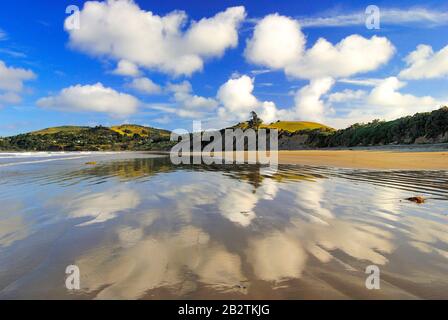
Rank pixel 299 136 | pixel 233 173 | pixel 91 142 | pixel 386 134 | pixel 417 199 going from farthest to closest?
pixel 91 142 < pixel 299 136 < pixel 386 134 < pixel 233 173 < pixel 417 199

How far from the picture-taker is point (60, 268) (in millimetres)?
3717

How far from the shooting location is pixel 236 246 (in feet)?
14.9

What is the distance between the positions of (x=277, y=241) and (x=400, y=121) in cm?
5874

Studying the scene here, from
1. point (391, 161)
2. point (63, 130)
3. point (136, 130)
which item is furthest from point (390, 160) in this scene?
point (63, 130)

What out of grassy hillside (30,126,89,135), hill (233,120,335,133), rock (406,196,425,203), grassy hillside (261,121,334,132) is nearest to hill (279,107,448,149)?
hill (233,120,335,133)

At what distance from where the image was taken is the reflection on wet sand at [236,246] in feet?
10.4

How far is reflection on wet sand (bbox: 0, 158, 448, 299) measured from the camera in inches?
125

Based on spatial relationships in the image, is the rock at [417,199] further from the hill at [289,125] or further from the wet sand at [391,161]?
the hill at [289,125]

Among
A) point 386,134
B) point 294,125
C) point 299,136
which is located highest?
point 294,125

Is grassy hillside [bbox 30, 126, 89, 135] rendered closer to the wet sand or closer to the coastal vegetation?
the coastal vegetation
